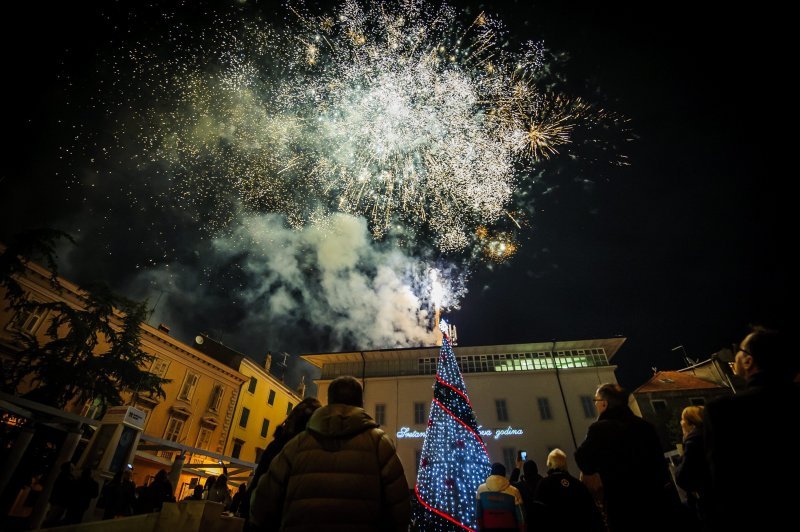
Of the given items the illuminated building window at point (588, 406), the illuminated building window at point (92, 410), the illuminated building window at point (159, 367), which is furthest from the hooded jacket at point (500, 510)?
the illuminated building window at point (159, 367)

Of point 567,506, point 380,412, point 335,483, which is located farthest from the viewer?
point 380,412

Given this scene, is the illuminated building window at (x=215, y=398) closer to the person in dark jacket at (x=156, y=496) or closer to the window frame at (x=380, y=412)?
the window frame at (x=380, y=412)

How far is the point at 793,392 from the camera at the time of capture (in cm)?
174

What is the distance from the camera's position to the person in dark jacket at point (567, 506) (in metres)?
3.61

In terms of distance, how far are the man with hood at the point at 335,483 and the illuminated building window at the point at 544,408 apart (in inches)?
970

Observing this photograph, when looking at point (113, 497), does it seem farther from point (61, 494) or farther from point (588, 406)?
point (588, 406)

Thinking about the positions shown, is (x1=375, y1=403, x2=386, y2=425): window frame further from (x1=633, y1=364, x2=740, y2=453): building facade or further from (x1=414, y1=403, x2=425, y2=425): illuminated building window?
(x1=633, y1=364, x2=740, y2=453): building facade

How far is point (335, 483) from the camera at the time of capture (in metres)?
2.16

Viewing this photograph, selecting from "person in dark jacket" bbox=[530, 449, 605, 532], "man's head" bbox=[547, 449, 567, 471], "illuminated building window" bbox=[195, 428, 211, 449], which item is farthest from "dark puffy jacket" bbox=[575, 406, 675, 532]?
"illuminated building window" bbox=[195, 428, 211, 449]

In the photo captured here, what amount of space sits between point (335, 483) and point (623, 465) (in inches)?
88.3

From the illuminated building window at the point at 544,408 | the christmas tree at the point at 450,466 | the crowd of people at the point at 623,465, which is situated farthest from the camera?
the illuminated building window at the point at 544,408

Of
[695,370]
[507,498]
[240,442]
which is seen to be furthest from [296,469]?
[695,370]

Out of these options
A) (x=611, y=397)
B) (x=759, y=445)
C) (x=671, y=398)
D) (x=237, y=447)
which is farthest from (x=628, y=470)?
(x=237, y=447)

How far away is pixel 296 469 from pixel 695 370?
1574 inches
